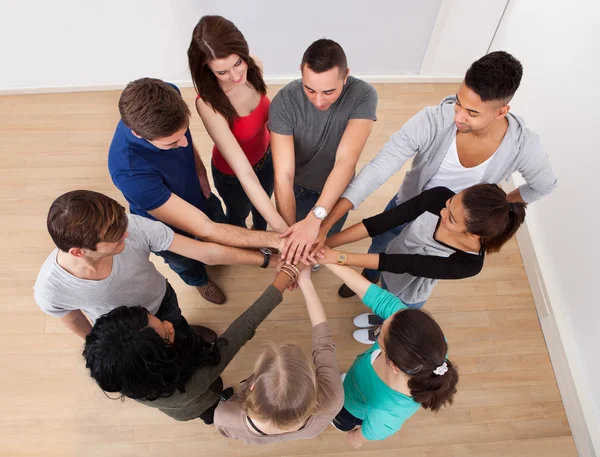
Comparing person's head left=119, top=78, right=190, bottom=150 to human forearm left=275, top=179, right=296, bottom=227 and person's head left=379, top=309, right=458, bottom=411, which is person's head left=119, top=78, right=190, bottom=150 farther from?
person's head left=379, top=309, right=458, bottom=411

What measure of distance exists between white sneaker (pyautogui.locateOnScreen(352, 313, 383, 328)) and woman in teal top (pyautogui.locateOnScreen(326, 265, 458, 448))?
0.62m

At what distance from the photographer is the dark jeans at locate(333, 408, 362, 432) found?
1949 millimetres

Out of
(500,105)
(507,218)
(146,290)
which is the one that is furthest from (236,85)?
(507,218)

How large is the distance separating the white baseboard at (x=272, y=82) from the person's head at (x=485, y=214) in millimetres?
2392

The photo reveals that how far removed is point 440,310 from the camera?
2.64m

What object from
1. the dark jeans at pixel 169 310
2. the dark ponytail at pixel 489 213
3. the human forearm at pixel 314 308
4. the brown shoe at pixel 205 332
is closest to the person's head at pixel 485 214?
the dark ponytail at pixel 489 213

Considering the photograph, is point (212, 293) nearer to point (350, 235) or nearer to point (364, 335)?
point (364, 335)

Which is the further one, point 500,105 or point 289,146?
point 289,146

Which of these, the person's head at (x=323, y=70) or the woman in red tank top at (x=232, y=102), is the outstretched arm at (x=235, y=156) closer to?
the woman in red tank top at (x=232, y=102)

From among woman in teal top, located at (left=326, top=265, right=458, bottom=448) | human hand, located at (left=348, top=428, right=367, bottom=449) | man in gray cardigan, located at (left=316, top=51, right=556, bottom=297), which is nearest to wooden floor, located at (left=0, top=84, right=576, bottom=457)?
human hand, located at (left=348, top=428, right=367, bottom=449)

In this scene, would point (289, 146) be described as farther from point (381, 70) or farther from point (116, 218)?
point (381, 70)

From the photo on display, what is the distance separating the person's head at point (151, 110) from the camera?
4.65 feet

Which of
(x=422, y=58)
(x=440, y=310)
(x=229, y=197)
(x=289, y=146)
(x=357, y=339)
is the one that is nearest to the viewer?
(x=289, y=146)

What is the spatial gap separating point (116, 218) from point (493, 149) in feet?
4.81
